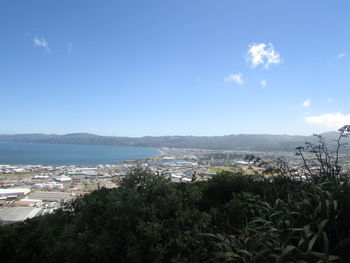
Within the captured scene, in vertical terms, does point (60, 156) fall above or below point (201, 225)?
below

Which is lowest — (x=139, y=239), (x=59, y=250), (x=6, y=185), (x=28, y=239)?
(x=6, y=185)

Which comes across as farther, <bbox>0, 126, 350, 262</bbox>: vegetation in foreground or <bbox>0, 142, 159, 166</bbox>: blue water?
<bbox>0, 142, 159, 166</bbox>: blue water

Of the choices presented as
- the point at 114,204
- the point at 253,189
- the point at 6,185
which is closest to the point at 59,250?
the point at 114,204

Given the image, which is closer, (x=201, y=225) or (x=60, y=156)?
(x=201, y=225)

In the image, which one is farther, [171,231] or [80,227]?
[80,227]

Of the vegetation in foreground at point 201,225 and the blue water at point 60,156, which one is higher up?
the vegetation in foreground at point 201,225

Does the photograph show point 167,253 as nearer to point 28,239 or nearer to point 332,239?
point 332,239

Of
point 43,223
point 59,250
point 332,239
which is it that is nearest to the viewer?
point 332,239

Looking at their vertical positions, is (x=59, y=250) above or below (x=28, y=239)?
above

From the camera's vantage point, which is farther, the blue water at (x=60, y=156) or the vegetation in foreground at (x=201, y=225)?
the blue water at (x=60, y=156)

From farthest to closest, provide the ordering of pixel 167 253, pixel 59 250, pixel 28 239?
pixel 28 239 → pixel 59 250 → pixel 167 253

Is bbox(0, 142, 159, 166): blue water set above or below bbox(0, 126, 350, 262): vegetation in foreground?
below
